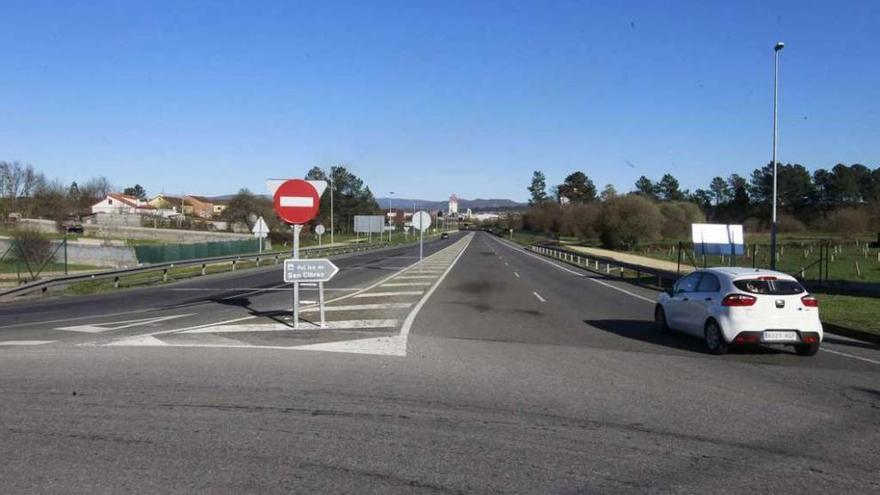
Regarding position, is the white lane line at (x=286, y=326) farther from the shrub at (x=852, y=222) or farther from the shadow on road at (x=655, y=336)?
the shrub at (x=852, y=222)

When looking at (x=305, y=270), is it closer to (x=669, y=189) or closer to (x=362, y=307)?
(x=362, y=307)

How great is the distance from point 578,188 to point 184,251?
142m

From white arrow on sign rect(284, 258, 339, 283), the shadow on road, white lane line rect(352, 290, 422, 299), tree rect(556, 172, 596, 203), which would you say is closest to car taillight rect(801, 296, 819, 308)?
the shadow on road

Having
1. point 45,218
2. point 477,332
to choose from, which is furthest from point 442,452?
point 45,218

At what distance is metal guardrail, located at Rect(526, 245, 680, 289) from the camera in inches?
1182

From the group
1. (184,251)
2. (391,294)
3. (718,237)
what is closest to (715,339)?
(391,294)

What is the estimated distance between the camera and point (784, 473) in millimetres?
5617

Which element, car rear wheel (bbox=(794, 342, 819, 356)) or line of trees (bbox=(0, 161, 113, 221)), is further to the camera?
line of trees (bbox=(0, 161, 113, 221))

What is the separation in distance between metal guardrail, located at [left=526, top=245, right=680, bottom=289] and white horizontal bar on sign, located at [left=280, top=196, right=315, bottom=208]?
18728 millimetres

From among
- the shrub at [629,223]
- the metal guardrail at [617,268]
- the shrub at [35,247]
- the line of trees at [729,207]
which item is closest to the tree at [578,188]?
the line of trees at [729,207]

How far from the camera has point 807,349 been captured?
11664mm

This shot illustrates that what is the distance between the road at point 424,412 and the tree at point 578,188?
172431 millimetres

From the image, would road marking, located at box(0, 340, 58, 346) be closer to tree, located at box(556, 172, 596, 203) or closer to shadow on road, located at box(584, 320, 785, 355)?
shadow on road, located at box(584, 320, 785, 355)

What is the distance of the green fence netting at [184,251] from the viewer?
167 ft
